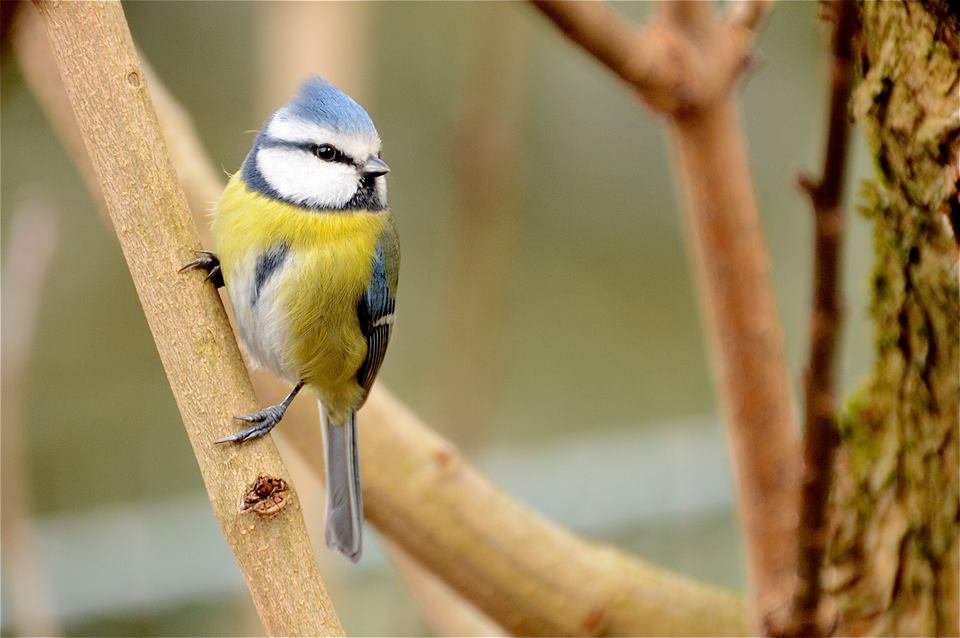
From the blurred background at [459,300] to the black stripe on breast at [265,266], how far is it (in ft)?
1.01

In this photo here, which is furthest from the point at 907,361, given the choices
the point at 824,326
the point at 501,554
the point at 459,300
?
the point at 459,300

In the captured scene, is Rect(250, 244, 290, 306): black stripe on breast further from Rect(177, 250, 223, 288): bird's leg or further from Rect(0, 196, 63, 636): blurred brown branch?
Rect(0, 196, 63, 636): blurred brown branch

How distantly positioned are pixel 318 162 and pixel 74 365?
6.99 feet

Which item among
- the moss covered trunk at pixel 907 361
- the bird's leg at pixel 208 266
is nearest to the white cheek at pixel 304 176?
the bird's leg at pixel 208 266

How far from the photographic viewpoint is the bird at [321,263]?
912mm

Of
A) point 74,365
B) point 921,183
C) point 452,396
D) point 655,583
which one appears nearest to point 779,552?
point 655,583

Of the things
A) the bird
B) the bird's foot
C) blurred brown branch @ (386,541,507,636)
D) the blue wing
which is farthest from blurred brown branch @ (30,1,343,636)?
blurred brown branch @ (386,541,507,636)

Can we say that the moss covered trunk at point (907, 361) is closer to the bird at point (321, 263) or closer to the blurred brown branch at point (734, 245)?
the blurred brown branch at point (734, 245)

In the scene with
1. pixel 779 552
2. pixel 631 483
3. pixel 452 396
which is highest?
pixel 779 552

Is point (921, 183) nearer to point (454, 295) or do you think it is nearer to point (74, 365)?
point (454, 295)

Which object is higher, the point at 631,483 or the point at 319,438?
the point at 319,438

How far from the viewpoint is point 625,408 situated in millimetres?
3248

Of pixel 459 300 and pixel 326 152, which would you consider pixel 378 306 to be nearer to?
pixel 326 152

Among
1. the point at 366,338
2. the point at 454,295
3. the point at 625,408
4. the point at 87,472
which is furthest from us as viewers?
the point at 625,408
